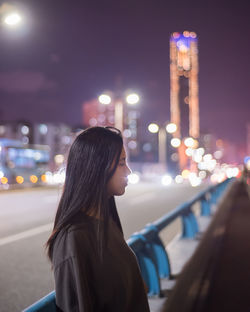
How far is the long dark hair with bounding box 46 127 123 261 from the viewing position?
2053 mm

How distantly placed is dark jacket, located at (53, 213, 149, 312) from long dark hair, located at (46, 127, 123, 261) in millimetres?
52

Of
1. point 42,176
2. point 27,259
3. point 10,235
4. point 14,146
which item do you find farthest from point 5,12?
point 42,176

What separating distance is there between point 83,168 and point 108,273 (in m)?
0.50

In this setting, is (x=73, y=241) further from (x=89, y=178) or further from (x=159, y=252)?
(x=159, y=252)

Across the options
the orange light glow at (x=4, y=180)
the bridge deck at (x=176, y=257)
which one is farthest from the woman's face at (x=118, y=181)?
the orange light glow at (x=4, y=180)

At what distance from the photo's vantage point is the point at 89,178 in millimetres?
2090

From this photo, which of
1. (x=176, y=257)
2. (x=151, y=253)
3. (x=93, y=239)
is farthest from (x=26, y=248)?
(x=93, y=239)

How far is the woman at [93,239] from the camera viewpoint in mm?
1854

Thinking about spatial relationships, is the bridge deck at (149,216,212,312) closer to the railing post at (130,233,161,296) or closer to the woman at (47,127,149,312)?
the railing post at (130,233,161,296)

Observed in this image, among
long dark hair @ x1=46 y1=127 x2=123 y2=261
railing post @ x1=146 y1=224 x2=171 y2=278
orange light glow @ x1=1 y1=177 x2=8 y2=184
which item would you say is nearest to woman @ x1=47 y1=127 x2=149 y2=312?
long dark hair @ x1=46 y1=127 x2=123 y2=261

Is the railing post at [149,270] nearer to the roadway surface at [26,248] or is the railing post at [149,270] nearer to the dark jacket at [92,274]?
the roadway surface at [26,248]

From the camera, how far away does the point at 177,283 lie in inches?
237

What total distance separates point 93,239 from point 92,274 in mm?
153

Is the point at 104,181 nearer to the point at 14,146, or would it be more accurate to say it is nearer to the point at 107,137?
the point at 107,137
